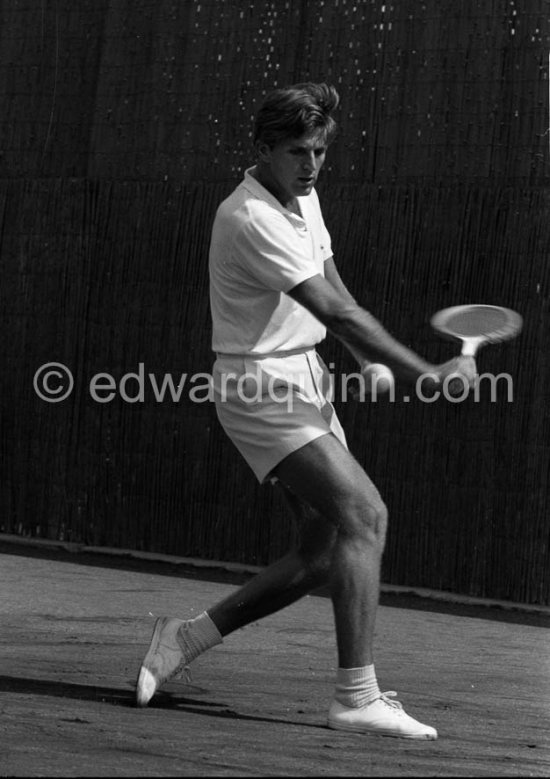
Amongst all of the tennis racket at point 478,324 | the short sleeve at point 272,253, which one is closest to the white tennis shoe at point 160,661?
the short sleeve at point 272,253

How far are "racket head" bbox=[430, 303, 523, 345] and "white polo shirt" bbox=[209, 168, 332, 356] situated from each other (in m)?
0.40

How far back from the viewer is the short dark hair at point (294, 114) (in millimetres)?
4648

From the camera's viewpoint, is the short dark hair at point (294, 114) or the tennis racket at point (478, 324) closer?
the short dark hair at point (294, 114)

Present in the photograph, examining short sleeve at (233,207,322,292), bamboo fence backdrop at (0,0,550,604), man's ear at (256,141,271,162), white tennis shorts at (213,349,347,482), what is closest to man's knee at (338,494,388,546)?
white tennis shorts at (213,349,347,482)

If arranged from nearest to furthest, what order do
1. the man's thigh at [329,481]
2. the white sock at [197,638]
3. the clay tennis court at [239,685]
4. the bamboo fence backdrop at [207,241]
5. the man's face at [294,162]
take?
A: the clay tennis court at [239,685], the man's thigh at [329,481], the man's face at [294,162], the white sock at [197,638], the bamboo fence backdrop at [207,241]

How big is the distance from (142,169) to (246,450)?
3733 millimetres

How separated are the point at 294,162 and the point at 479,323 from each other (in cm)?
79

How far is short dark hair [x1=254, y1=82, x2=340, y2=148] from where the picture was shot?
15.3 feet

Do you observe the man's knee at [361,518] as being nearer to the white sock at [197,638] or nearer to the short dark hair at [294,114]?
the white sock at [197,638]

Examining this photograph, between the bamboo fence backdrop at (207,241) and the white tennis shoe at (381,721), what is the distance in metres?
2.73

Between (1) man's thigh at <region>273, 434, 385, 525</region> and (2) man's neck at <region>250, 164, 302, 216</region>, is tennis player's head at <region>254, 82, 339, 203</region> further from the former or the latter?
(1) man's thigh at <region>273, 434, 385, 525</region>

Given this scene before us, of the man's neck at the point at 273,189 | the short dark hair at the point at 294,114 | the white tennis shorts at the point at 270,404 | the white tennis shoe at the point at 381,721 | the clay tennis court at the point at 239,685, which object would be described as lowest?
the clay tennis court at the point at 239,685

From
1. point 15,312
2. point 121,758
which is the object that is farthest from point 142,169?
point 121,758

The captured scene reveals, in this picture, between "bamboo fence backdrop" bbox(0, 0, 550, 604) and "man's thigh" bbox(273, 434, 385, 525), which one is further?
"bamboo fence backdrop" bbox(0, 0, 550, 604)
